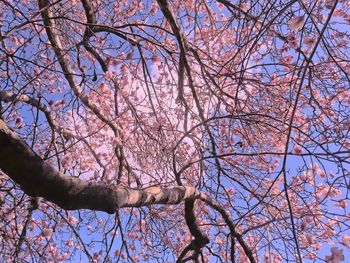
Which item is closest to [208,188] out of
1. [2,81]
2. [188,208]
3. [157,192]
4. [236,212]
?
[236,212]

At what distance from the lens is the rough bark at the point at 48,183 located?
6.24 feet

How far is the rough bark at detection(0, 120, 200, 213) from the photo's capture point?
190 cm

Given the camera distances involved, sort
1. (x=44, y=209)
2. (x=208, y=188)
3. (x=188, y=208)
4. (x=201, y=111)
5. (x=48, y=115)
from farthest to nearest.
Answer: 1. (x=44, y=209)
2. (x=48, y=115)
3. (x=208, y=188)
4. (x=201, y=111)
5. (x=188, y=208)

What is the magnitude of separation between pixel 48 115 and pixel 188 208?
2.05m

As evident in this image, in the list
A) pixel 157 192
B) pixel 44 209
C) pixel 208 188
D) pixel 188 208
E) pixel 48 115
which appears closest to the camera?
pixel 157 192

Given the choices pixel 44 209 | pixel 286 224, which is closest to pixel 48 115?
pixel 44 209

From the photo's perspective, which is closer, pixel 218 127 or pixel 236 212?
pixel 218 127

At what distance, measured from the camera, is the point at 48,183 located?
197 cm

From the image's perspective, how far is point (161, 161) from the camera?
4195 millimetres

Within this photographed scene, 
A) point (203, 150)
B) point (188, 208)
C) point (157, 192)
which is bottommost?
point (157, 192)

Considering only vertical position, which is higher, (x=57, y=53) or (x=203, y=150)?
(x=57, y=53)

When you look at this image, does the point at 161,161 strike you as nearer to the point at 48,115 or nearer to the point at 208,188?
the point at 208,188

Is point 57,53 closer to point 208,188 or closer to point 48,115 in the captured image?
point 48,115

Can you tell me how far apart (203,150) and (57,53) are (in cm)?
183
